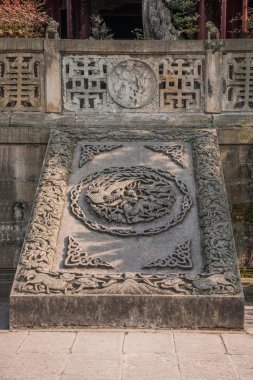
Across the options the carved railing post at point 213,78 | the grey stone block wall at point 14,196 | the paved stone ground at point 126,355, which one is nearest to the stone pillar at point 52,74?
the grey stone block wall at point 14,196

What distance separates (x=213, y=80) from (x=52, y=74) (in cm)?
230

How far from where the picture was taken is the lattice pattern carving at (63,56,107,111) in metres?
9.23

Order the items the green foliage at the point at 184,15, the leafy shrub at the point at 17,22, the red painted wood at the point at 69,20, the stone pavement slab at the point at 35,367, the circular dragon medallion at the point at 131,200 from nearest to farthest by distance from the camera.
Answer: the stone pavement slab at the point at 35,367 < the circular dragon medallion at the point at 131,200 < the leafy shrub at the point at 17,22 < the green foliage at the point at 184,15 < the red painted wood at the point at 69,20

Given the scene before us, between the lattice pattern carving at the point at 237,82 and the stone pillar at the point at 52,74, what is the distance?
2.37 metres

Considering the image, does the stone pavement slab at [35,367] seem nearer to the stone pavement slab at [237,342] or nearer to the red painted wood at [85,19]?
the stone pavement slab at [237,342]

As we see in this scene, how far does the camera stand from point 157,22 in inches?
491

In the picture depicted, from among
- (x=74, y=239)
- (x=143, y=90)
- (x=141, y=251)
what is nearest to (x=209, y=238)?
(x=141, y=251)

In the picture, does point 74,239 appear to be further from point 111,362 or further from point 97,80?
point 97,80

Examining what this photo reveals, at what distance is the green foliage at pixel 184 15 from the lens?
13.3 meters

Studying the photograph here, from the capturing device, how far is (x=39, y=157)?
9.09m

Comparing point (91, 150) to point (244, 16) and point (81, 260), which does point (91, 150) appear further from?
point (244, 16)

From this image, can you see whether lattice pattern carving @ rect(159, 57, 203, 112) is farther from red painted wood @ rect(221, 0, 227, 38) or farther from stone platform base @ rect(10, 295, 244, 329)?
red painted wood @ rect(221, 0, 227, 38)

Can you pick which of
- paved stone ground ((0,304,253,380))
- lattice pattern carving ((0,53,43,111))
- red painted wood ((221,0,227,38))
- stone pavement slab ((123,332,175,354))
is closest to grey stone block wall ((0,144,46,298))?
lattice pattern carving ((0,53,43,111))

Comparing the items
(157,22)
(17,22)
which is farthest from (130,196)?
(157,22)
